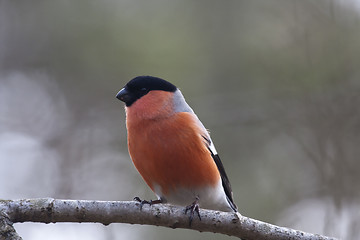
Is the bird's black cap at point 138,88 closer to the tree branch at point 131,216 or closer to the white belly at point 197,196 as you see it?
the white belly at point 197,196

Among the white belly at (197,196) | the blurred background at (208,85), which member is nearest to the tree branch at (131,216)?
the white belly at (197,196)

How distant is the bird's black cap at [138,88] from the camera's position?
5.30m

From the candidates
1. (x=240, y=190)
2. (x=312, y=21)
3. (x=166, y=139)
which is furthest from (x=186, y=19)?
(x=166, y=139)

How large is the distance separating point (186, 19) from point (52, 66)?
9.56 feet

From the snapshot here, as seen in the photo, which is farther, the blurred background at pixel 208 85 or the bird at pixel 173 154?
the blurred background at pixel 208 85

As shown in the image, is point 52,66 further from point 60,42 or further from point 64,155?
point 64,155

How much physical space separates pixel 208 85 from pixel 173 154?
4621mm

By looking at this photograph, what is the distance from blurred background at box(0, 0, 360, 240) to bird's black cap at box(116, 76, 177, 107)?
2467 millimetres

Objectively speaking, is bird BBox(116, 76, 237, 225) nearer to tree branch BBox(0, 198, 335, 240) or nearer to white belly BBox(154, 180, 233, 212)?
white belly BBox(154, 180, 233, 212)

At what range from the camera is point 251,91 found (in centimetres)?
871

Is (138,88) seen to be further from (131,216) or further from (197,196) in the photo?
(131,216)

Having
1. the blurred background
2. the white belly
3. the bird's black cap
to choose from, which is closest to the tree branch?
the white belly

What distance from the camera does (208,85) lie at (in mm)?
9086

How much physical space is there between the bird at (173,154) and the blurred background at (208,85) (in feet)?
8.11
